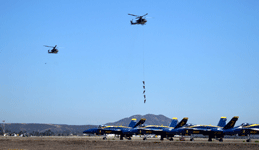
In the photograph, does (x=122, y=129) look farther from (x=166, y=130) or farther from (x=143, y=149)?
(x=143, y=149)

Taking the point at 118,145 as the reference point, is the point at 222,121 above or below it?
above

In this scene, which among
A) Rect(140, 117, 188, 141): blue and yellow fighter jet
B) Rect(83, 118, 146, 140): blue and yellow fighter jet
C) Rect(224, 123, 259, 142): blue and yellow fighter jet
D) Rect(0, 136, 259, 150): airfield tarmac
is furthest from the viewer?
Rect(83, 118, 146, 140): blue and yellow fighter jet

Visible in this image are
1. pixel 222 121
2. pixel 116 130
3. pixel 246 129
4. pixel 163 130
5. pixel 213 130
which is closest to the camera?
pixel 246 129

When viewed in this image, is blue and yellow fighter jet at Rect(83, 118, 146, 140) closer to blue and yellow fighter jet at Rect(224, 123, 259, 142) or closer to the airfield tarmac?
the airfield tarmac

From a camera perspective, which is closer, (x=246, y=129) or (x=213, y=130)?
(x=246, y=129)

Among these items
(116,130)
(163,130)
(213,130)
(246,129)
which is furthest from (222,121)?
(116,130)

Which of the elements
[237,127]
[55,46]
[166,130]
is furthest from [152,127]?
[55,46]

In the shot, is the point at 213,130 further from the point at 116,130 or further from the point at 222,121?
the point at 116,130

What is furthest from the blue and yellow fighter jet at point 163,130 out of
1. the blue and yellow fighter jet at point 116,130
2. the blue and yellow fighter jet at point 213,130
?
the blue and yellow fighter jet at point 116,130

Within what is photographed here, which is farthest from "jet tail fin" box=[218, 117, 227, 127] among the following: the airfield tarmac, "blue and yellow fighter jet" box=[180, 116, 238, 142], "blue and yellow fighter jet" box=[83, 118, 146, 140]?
the airfield tarmac

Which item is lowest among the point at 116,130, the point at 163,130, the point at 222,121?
the point at 116,130

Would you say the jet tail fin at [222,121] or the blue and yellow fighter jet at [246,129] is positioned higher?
the jet tail fin at [222,121]

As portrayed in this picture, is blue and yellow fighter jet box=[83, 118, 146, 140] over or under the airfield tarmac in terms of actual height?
over

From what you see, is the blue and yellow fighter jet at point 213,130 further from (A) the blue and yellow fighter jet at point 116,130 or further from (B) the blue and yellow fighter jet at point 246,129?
(A) the blue and yellow fighter jet at point 116,130
